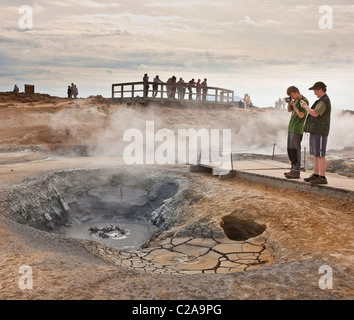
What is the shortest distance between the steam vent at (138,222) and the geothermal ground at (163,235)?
2cm

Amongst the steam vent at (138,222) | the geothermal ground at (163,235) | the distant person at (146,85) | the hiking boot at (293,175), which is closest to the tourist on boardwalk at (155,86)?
the distant person at (146,85)

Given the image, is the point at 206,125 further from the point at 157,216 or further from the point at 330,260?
the point at 330,260

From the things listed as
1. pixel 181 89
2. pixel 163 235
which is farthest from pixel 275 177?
pixel 181 89

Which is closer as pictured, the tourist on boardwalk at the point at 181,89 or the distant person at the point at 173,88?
the tourist on boardwalk at the point at 181,89

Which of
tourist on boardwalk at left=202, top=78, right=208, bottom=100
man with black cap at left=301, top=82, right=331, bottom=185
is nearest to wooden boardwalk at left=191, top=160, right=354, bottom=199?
man with black cap at left=301, top=82, right=331, bottom=185

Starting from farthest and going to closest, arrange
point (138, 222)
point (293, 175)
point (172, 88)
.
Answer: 1. point (172, 88)
2. point (138, 222)
3. point (293, 175)

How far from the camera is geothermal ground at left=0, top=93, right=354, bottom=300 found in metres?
2.96

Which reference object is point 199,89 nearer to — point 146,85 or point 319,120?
point 146,85

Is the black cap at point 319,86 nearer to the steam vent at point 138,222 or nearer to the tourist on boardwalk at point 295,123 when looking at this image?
the tourist on boardwalk at point 295,123

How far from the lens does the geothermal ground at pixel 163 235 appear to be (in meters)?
2.96

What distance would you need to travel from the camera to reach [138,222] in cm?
857

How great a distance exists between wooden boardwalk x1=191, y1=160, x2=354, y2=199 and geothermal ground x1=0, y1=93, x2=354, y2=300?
130 millimetres

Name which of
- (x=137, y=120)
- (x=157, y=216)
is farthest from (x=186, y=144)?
(x=157, y=216)

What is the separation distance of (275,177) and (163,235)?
247cm
